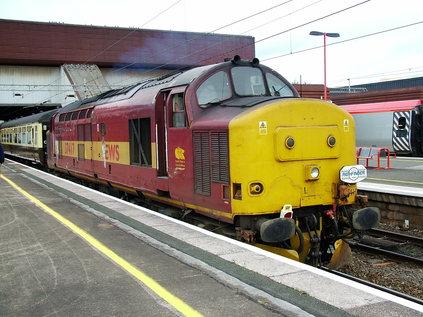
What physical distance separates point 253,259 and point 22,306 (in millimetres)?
2576

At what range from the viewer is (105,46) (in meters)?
37.7

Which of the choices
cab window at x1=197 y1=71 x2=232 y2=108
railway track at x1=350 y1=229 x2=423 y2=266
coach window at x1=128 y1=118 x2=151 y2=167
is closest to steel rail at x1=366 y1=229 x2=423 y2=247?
railway track at x1=350 y1=229 x2=423 y2=266

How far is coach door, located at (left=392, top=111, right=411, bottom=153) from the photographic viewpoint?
24375mm

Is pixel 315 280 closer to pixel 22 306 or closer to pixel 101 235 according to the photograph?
pixel 22 306

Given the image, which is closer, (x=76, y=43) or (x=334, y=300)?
(x=334, y=300)

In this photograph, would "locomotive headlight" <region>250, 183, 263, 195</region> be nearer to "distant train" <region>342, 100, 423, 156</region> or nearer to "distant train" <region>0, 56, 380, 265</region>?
"distant train" <region>0, 56, 380, 265</region>

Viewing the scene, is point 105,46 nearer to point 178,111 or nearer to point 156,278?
point 178,111

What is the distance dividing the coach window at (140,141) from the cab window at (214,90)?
5.48ft

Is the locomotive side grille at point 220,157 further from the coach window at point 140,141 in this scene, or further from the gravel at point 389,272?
the gravel at point 389,272


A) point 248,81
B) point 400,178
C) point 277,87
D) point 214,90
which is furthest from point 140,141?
point 400,178

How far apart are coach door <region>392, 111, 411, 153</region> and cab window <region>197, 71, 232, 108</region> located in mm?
19995

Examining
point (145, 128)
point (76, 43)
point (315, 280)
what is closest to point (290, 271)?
point (315, 280)

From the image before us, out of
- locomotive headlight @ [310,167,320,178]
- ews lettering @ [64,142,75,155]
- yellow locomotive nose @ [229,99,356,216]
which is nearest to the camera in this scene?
yellow locomotive nose @ [229,99,356,216]

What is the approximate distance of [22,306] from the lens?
4066mm
